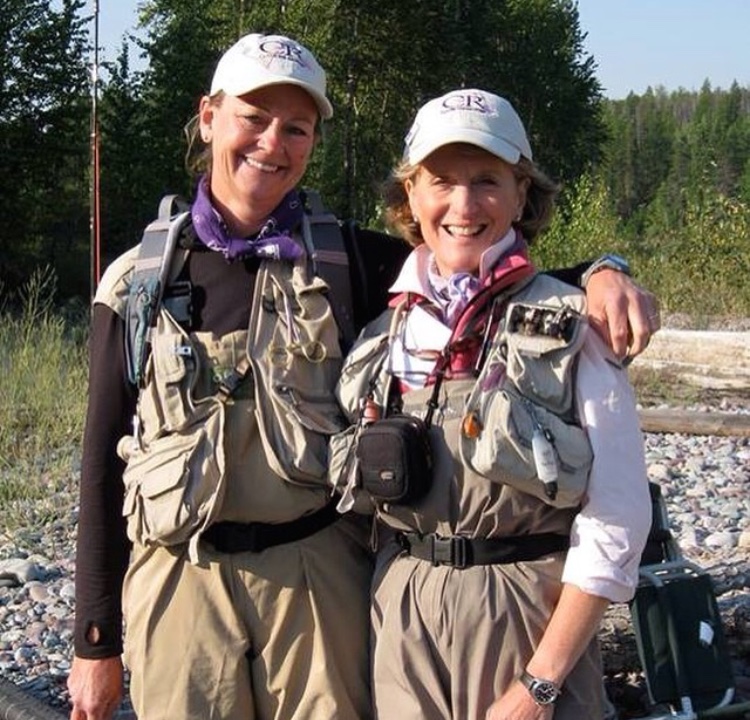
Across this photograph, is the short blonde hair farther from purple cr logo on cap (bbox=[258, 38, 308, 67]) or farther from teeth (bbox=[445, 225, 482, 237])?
purple cr logo on cap (bbox=[258, 38, 308, 67])

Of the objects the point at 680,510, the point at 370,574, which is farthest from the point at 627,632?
the point at 680,510

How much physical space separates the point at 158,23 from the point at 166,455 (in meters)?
37.2

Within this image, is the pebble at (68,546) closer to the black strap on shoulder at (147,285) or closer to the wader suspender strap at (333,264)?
the black strap on shoulder at (147,285)

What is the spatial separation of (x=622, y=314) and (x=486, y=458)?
41 cm

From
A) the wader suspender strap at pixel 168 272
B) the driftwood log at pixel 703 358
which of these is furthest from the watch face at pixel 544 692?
the driftwood log at pixel 703 358

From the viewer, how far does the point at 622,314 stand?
256cm

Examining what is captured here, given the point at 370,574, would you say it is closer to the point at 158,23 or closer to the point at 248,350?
the point at 248,350

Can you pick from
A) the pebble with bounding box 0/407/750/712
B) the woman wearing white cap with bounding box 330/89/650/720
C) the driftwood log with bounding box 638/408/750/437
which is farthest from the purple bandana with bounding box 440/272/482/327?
the driftwood log with bounding box 638/408/750/437

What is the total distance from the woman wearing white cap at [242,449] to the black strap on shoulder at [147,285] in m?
0.02

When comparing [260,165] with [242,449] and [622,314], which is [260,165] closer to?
[242,449]

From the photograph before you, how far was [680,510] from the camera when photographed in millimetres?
7949

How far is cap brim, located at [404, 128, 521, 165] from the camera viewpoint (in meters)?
2.59

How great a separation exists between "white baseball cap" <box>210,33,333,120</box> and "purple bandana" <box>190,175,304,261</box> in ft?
0.91

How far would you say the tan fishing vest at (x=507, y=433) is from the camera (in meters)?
2.46
